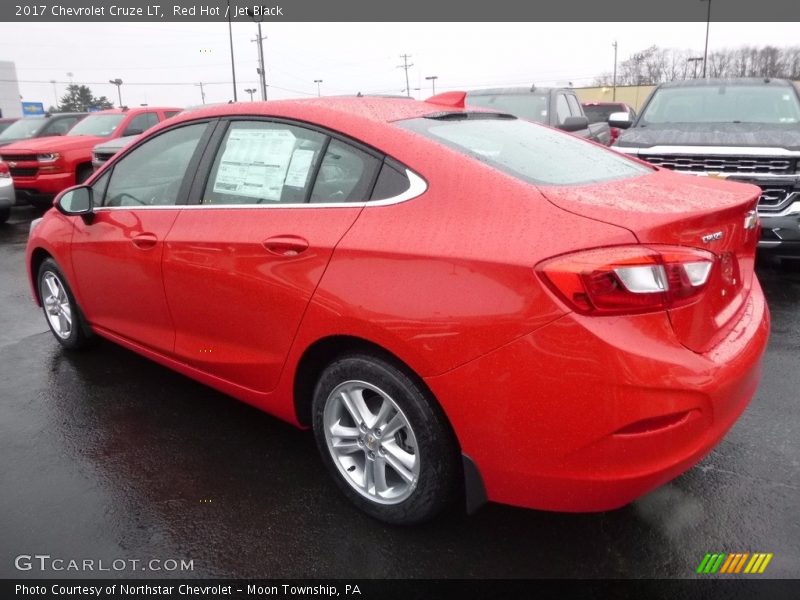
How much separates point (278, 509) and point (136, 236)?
1.65m

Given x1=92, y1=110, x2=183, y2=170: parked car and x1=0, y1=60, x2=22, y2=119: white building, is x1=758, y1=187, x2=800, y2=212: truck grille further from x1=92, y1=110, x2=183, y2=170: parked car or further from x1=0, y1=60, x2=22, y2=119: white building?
x1=0, y1=60, x2=22, y2=119: white building

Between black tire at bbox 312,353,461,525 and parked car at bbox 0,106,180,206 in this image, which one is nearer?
black tire at bbox 312,353,461,525

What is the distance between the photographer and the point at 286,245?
2.60 metres

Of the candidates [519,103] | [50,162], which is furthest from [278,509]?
[50,162]

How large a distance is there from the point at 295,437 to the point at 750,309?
2159 millimetres

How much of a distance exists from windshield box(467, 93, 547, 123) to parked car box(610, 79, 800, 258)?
5.41ft

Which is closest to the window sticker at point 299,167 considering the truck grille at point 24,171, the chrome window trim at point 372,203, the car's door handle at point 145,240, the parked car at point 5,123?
the chrome window trim at point 372,203

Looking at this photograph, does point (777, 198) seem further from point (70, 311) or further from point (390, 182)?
point (70, 311)

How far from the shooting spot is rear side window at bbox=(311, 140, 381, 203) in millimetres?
2504

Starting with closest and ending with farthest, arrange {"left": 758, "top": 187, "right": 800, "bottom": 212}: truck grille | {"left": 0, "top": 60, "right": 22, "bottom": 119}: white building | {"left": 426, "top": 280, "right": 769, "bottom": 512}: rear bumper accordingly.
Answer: {"left": 426, "top": 280, "right": 769, "bottom": 512}: rear bumper → {"left": 758, "top": 187, "right": 800, "bottom": 212}: truck grille → {"left": 0, "top": 60, "right": 22, "bottom": 119}: white building

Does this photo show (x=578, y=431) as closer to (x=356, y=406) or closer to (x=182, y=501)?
(x=356, y=406)

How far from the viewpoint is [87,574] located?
7.78 ft

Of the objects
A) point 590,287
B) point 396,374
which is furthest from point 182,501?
point 590,287

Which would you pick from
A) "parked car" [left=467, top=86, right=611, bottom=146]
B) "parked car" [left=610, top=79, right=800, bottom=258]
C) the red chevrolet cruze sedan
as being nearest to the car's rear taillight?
the red chevrolet cruze sedan
